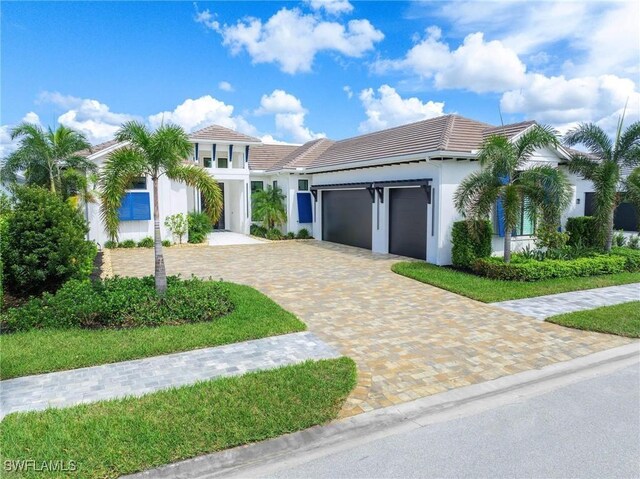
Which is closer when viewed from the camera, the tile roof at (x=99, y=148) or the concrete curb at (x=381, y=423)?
the concrete curb at (x=381, y=423)

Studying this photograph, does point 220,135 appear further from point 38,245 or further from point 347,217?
point 38,245

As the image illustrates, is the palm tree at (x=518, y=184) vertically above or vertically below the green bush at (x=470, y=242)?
above

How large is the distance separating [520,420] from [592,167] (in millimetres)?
11708

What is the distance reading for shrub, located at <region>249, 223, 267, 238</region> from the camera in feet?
73.4

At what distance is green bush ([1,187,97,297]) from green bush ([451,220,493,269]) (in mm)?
10355

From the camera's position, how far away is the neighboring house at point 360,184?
44.5ft

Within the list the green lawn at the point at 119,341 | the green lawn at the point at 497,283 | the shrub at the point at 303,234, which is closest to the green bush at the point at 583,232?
the green lawn at the point at 497,283

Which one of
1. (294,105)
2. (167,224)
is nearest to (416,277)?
(167,224)

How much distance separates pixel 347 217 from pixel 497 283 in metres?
9.37

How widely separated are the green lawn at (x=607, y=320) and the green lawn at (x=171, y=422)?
497 cm

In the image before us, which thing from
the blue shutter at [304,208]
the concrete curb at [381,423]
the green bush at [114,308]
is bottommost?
the concrete curb at [381,423]

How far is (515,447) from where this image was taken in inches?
159

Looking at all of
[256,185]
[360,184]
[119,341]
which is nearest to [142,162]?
[119,341]

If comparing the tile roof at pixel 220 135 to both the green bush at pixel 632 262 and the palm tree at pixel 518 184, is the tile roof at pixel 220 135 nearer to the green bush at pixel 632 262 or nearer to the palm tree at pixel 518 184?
the palm tree at pixel 518 184
